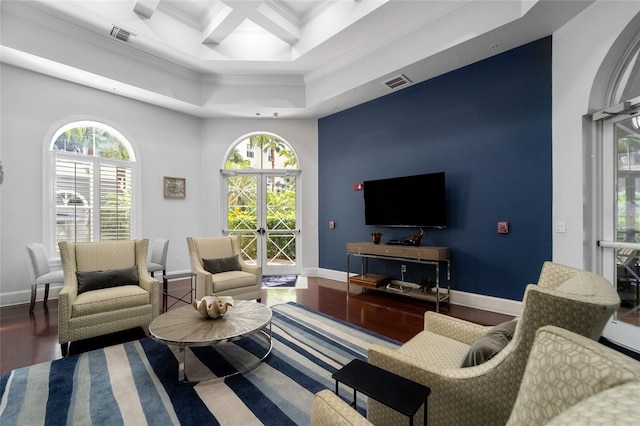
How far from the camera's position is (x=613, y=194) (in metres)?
2.88

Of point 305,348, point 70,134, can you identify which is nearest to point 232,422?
point 305,348

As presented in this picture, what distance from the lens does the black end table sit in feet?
3.51

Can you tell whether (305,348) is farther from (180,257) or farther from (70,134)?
(70,134)

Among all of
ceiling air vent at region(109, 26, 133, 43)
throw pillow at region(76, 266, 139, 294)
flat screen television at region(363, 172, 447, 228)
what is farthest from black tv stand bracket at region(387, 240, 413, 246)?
ceiling air vent at region(109, 26, 133, 43)

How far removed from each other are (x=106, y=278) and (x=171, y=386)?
5.58 feet

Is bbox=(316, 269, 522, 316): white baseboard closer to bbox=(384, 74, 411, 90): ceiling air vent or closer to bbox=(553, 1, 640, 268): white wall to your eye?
bbox=(553, 1, 640, 268): white wall

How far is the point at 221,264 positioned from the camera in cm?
403

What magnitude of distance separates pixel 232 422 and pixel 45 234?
4.43 meters

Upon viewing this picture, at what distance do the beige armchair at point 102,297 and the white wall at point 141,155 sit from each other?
1831 millimetres

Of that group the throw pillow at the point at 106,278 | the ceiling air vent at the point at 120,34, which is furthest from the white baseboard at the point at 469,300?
the ceiling air vent at the point at 120,34

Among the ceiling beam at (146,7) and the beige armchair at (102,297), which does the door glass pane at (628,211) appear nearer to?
the beige armchair at (102,297)

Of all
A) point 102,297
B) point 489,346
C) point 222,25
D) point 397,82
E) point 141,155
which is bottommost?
point 102,297

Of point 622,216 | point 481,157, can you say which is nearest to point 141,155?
point 481,157

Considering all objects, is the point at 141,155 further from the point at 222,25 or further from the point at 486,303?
the point at 486,303
